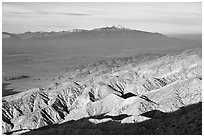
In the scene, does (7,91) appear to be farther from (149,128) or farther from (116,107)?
(149,128)

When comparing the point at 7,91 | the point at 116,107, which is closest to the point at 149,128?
the point at 116,107

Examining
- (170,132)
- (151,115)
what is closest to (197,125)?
(170,132)

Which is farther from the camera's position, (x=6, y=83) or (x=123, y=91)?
(x=6, y=83)

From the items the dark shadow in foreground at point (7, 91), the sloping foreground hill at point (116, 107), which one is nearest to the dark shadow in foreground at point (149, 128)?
the sloping foreground hill at point (116, 107)

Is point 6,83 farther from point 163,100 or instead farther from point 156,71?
point 163,100

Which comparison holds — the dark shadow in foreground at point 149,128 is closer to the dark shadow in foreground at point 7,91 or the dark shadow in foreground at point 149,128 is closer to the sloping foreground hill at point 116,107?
the sloping foreground hill at point 116,107

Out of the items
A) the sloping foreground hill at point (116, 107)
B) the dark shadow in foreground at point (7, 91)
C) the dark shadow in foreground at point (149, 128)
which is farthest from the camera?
the dark shadow in foreground at point (7, 91)

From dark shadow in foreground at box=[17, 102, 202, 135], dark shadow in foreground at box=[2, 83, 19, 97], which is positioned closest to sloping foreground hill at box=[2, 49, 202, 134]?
dark shadow in foreground at box=[17, 102, 202, 135]

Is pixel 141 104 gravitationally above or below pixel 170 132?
below
